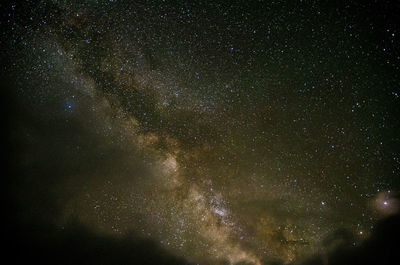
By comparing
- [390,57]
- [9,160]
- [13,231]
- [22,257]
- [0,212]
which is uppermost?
[390,57]

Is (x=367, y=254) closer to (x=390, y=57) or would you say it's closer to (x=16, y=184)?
(x=390, y=57)

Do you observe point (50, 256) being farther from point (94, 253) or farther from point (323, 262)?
point (323, 262)

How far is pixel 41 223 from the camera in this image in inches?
829

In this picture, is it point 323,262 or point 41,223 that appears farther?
point 323,262

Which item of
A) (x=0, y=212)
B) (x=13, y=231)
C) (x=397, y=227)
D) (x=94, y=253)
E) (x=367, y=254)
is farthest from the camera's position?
(x=94, y=253)

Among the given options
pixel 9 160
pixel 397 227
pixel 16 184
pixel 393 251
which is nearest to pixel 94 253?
pixel 16 184

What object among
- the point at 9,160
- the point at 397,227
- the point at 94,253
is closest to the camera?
the point at 9,160

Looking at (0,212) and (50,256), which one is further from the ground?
(0,212)

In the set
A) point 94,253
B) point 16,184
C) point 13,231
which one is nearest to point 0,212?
point 13,231

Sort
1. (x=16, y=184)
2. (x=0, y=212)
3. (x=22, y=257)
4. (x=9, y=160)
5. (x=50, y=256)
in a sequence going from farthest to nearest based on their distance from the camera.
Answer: (x=50, y=256) < (x=22, y=257) < (x=0, y=212) < (x=16, y=184) < (x=9, y=160)

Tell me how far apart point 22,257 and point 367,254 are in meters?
51.1

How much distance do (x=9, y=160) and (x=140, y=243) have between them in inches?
1477

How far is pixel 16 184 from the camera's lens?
13.1 m

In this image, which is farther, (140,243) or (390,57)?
(140,243)
